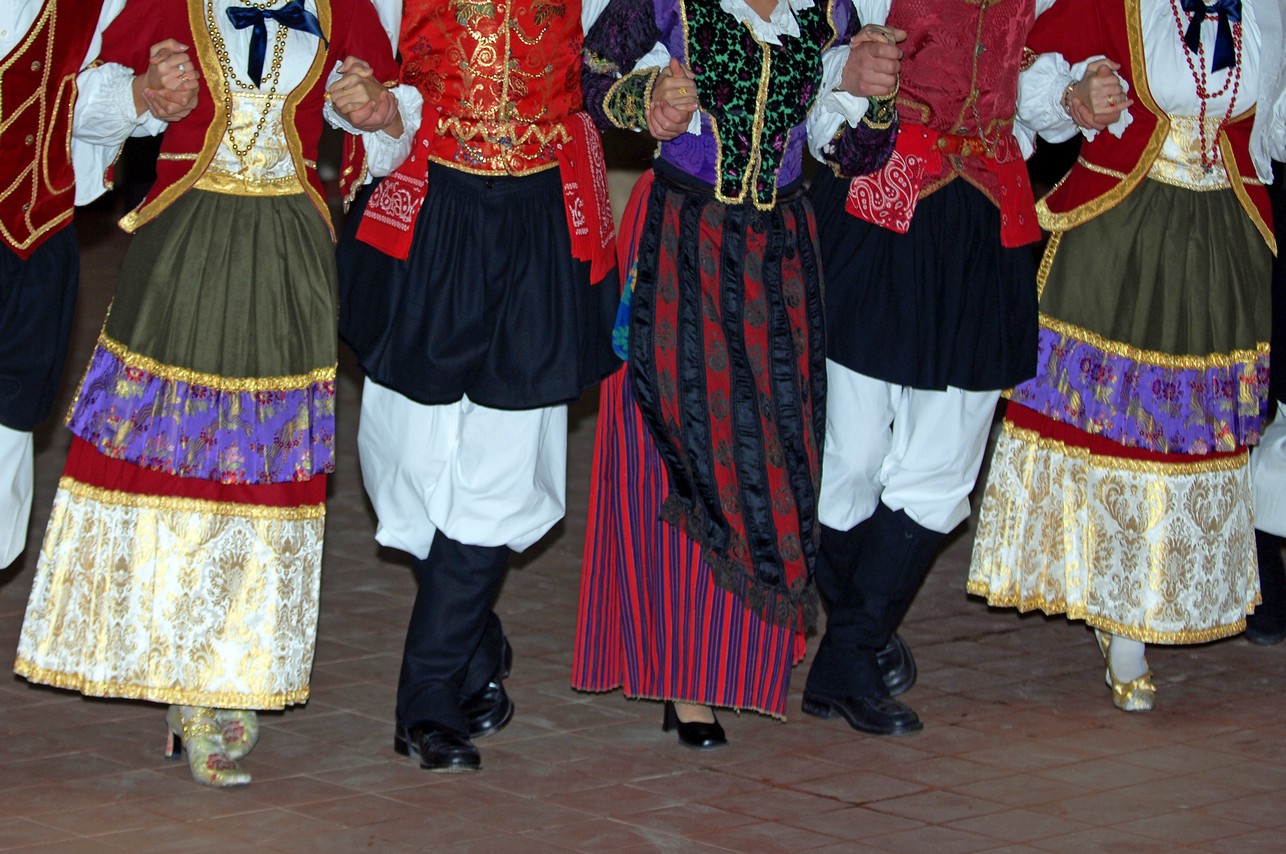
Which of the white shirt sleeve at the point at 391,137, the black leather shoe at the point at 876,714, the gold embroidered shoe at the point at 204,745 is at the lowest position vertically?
the gold embroidered shoe at the point at 204,745

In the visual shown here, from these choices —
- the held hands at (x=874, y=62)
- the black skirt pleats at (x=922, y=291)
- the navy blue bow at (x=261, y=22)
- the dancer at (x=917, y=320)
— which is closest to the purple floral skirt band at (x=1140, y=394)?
the dancer at (x=917, y=320)

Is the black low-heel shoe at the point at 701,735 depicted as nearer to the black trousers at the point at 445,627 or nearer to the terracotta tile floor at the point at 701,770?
the terracotta tile floor at the point at 701,770

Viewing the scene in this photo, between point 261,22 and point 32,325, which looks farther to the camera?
point 32,325

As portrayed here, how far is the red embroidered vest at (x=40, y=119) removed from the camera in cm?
407

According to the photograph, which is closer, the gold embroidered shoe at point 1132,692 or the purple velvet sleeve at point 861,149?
the purple velvet sleeve at point 861,149

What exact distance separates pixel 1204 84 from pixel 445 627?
7.65ft

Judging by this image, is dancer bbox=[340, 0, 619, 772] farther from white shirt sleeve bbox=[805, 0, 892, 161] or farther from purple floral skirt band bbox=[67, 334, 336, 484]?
white shirt sleeve bbox=[805, 0, 892, 161]

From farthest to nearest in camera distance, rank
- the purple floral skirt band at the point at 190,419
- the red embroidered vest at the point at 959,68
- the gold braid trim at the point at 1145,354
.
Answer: the gold braid trim at the point at 1145,354, the red embroidered vest at the point at 959,68, the purple floral skirt band at the point at 190,419

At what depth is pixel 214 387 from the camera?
14.0 feet

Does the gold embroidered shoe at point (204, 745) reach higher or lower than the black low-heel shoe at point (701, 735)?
lower

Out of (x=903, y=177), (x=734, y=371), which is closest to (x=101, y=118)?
(x=734, y=371)

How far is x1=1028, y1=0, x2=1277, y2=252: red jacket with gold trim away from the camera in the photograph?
4980 mm

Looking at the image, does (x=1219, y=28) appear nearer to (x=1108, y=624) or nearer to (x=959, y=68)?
(x=959, y=68)

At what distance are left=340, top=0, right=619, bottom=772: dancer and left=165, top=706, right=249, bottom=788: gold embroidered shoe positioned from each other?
440 millimetres
